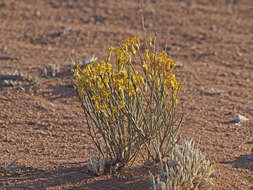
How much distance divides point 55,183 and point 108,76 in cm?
108

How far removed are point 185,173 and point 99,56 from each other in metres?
4.10

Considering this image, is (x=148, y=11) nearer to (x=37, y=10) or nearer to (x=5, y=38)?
(x=37, y=10)

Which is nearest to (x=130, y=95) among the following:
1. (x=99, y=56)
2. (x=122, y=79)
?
(x=122, y=79)

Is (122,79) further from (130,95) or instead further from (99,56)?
(99,56)

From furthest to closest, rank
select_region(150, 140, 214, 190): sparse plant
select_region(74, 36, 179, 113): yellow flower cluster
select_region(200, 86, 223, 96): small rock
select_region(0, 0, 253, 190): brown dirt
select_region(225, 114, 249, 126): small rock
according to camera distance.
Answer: select_region(200, 86, 223, 96): small rock, select_region(225, 114, 249, 126): small rock, select_region(0, 0, 253, 190): brown dirt, select_region(74, 36, 179, 113): yellow flower cluster, select_region(150, 140, 214, 190): sparse plant

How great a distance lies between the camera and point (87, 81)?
10.9ft

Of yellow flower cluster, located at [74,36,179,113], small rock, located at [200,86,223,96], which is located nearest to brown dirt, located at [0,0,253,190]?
small rock, located at [200,86,223,96]

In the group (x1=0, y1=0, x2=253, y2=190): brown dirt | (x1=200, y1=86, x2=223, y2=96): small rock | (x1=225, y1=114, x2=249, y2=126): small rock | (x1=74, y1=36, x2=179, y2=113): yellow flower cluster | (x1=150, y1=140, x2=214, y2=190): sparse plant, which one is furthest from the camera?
(x1=200, y1=86, x2=223, y2=96): small rock

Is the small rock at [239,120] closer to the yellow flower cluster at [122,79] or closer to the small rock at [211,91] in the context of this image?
the small rock at [211,91]

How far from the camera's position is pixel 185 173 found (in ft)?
9.81

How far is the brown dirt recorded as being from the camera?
3688mm

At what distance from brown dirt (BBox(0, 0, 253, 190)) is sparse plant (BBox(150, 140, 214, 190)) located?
0.33 meters

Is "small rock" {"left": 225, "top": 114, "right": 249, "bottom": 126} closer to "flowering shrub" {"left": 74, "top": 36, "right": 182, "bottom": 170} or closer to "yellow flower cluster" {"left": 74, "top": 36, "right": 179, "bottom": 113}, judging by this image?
"flowering shrub" {"left": 74, "top": 36, "right": 182, "bottom": 170}

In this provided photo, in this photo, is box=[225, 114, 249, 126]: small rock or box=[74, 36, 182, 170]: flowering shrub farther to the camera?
box=[225, 114, 249, 126]: small rock
